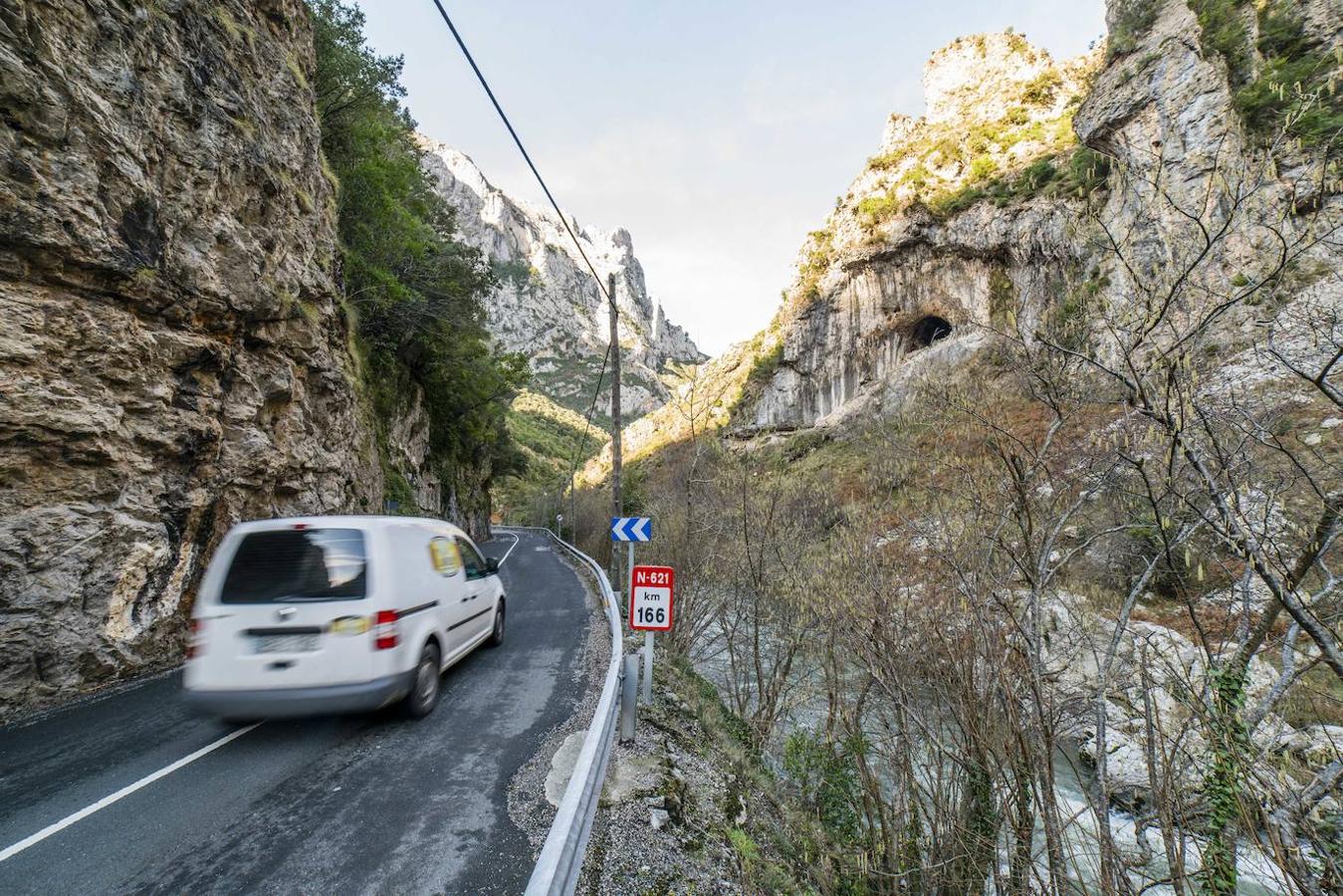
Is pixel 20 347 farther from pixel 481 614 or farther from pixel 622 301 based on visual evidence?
pixel 622 301

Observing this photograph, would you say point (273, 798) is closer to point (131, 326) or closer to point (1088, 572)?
point (131, 326)

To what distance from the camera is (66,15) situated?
616 centimetres

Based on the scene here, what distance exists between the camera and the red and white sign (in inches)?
217

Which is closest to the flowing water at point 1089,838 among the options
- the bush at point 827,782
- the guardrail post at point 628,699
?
the bush at point 827,782

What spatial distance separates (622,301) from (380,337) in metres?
A: 154

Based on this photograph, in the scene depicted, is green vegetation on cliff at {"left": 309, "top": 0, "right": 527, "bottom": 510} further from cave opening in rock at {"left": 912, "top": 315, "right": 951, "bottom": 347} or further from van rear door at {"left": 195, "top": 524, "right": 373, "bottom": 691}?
cave opening in rock at {"left": 912, "top": 315, "right": 951, "bottom": 347}

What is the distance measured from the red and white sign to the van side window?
2.46 m

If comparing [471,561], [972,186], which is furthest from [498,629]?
[972,186]

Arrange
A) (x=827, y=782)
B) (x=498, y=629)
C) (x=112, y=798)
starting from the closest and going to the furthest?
(x=112, y=798), (x=827, y=782), (x=498, y=629)

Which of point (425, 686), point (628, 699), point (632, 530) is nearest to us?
point (628, 699)

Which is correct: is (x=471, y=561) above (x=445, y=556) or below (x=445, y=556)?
below

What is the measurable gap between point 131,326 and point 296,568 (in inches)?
184

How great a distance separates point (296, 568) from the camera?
4.55 metres

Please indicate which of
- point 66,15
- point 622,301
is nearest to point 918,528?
point 66,15
